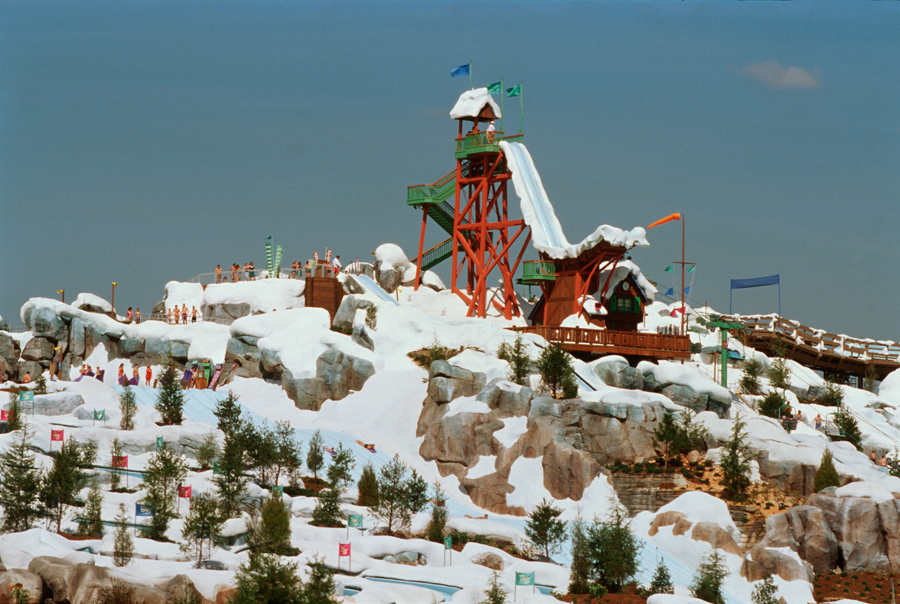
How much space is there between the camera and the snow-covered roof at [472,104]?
5709cm

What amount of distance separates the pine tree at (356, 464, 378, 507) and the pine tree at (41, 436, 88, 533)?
8.23 m

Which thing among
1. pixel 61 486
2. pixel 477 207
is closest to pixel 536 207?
pixel 477 207

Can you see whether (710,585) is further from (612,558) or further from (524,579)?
(524,579)

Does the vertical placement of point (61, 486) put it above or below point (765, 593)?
above

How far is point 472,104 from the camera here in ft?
188

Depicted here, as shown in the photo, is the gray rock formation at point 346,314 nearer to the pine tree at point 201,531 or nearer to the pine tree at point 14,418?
the pine tree at point 14,418

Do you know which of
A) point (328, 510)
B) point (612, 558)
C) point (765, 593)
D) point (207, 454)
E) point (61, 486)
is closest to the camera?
point (61, 486)

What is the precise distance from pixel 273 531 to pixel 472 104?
1383 inches

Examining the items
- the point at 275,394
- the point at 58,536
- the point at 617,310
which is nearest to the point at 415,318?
the point at 275,394

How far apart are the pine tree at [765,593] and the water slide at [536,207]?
77.1ft

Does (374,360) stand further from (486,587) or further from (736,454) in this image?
(486,587)

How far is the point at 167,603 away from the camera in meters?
21.6

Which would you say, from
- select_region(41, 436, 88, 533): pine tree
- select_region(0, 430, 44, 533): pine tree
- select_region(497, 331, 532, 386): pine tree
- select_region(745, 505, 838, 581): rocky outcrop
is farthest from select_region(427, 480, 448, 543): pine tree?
select_region(0, 430, 44, 533): pine tree

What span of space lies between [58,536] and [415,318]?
968 inches
